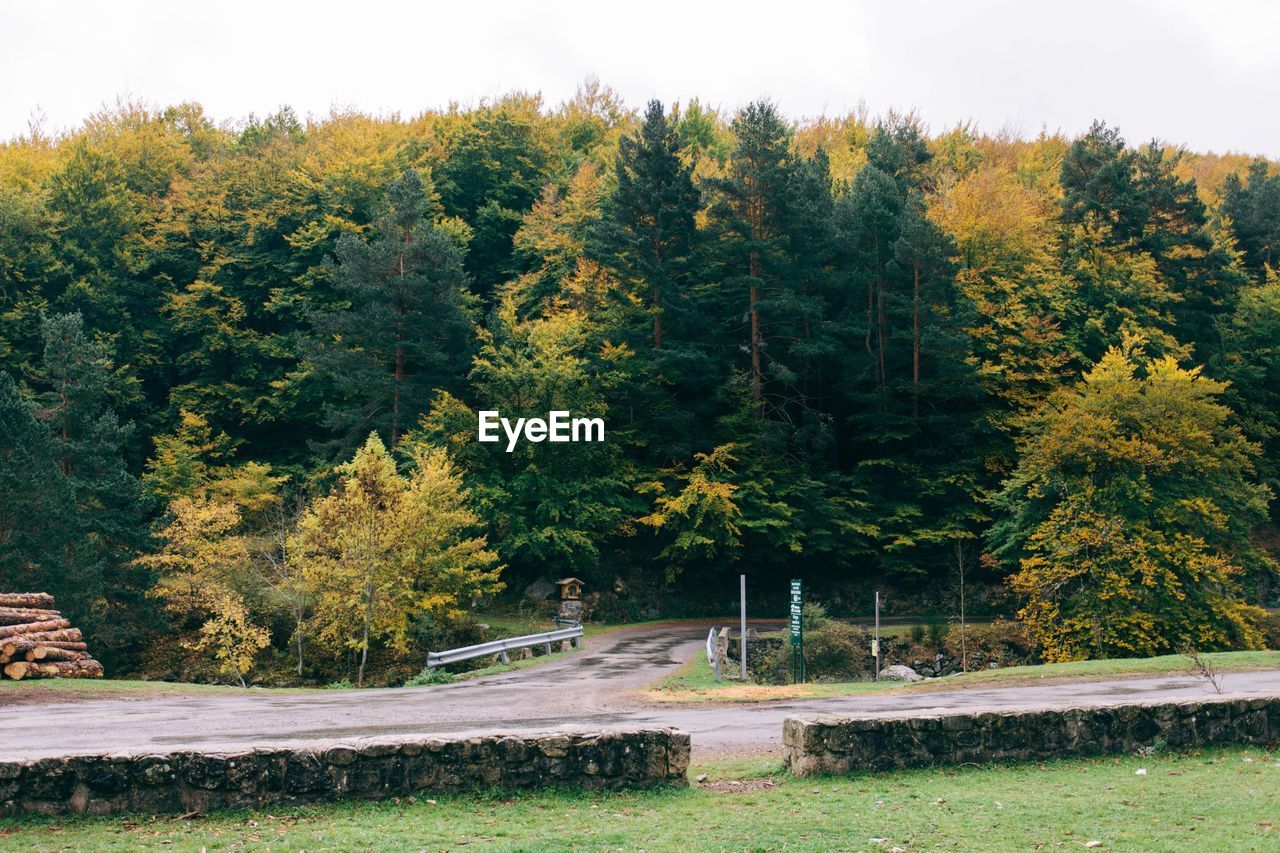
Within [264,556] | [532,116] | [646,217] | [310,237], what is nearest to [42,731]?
[264,556]

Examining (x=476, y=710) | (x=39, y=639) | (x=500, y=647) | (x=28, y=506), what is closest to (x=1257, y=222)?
(x=500, y=647)

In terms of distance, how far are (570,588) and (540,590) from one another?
1.79 meters

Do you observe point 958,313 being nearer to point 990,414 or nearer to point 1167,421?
point 990,414

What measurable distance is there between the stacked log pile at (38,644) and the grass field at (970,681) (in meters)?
14.3

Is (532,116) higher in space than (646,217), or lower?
higher

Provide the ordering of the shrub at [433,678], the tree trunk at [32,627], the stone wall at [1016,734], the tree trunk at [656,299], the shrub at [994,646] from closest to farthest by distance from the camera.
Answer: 1. the stone wall at [1016,734]
2. the tree trunk at [32,627]
3. the shrub at [433,678]
4. the shrub at [994,646]
5. the tree trunk at [656,299]

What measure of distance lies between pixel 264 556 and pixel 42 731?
22412 millimetres

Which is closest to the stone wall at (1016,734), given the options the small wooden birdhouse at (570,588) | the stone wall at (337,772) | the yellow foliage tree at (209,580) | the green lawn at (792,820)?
the green lawn at (792,820)

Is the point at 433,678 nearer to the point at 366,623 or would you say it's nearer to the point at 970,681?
the point at 366,623

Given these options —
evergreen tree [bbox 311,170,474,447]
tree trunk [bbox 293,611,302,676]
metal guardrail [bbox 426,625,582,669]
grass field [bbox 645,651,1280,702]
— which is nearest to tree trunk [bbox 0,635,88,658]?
tree trunk [bbox 293,611,302,676]

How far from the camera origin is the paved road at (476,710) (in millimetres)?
15773

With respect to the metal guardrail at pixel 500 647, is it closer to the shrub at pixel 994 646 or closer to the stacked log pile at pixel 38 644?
the stacked log pile at pixel 38 644

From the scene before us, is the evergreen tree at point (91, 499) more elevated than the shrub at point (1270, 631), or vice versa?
the evergreen tree at point (91, 499)

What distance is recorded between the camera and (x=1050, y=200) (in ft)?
196
